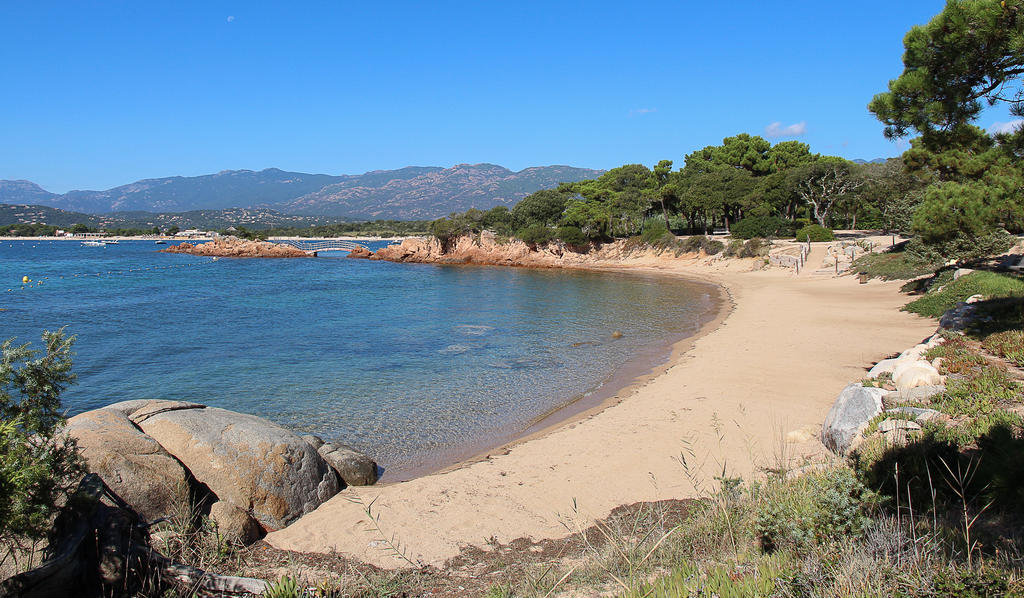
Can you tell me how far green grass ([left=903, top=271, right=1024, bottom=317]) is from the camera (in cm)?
1295

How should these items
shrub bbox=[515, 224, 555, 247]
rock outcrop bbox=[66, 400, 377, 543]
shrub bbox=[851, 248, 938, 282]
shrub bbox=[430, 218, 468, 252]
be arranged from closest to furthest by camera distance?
rock outcrop bbox=[66, 400, 377, 543]
shrub bbox=[851, 248, 938, 282]
shrub bbox=[515, 224, 555, 247]
shrub bbox=[430, 218, 468, 252]

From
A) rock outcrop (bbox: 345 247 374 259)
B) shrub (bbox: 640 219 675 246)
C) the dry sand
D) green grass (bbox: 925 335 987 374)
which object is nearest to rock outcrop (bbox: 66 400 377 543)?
the dry sand

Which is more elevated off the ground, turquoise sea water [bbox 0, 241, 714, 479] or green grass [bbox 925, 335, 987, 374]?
green grass [bbox 925, 335, 987, 374]

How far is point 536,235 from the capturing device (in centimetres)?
5653

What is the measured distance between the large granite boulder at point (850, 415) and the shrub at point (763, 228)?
3948 centimetres

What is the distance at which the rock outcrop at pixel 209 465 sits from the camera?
5977mm

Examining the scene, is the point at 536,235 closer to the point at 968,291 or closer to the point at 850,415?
the point at 968,291

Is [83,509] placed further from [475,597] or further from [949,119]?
[949,119]

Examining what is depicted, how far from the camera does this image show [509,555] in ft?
19.3

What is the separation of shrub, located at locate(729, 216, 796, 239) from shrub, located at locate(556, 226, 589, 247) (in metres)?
14.2

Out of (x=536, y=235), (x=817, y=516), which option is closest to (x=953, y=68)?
(x=817, y=516)

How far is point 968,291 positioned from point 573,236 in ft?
132

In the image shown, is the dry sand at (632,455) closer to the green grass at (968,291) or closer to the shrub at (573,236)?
the green grass at (968,291)

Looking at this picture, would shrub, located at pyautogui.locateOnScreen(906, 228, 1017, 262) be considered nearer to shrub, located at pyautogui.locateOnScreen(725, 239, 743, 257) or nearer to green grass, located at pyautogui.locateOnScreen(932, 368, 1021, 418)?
green grass, located at pyautogui.locateOnScreen(932, 368, 1021, 418)
